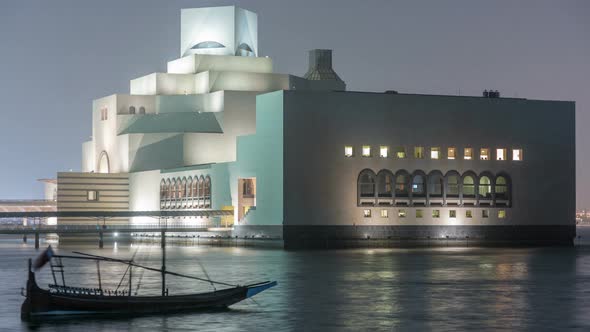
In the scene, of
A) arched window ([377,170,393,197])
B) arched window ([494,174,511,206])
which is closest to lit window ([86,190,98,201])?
arched window ([377,170,393,197])

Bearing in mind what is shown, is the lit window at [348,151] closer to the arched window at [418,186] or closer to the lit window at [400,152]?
the lit window at [400,152]

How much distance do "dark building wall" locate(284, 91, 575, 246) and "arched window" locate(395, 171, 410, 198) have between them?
723 millimetres

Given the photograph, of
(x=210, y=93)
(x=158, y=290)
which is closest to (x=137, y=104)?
(x=210, y=93)

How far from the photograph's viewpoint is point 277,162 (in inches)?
4395

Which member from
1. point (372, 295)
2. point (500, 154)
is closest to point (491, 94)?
point (500, 154)

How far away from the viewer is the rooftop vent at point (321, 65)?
16450 cm

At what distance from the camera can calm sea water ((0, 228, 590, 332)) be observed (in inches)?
1470

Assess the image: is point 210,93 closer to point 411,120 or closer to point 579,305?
point 411,120

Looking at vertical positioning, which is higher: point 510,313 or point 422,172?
point 422,172

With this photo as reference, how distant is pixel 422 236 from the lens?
114 m

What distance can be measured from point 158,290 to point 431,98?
69.2 metres

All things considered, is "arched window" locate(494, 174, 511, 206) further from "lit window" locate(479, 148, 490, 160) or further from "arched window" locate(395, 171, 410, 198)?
"arched window" locate(395, 171, 410, 198)

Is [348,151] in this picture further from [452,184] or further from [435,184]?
[452,184]

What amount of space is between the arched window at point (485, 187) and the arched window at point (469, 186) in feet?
2.75
